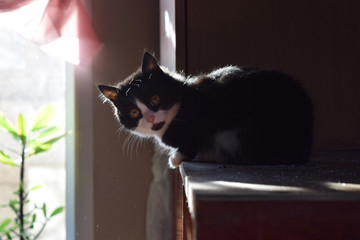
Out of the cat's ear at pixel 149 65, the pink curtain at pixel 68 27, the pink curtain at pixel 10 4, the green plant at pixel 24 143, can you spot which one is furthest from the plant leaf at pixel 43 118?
the cat's ear at pixel 149 65

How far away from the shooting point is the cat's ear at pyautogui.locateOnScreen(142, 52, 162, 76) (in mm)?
924

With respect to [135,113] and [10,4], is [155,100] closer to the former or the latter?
[135,113]

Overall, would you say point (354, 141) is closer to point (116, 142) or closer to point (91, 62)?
point (116, 142)

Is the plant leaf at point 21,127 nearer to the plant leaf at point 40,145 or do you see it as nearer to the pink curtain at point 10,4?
the plant leaf at point 40,145

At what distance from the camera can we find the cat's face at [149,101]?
910 millimetres

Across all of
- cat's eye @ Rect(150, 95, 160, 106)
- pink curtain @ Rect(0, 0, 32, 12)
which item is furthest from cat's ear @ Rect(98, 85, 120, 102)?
pink curtain @ Rect(0, 0, 32, 12)

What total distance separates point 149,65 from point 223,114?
22 centimetres

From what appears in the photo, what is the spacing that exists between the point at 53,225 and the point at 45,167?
299 millimetres

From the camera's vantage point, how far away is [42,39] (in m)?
1.54

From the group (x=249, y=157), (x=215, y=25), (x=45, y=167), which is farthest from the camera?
(x=45, y=167)

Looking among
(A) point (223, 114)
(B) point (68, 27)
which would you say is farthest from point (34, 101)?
(A) point (223, 114)

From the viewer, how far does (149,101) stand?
91 cm

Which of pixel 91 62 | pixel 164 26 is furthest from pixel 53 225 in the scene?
pixel 164 26

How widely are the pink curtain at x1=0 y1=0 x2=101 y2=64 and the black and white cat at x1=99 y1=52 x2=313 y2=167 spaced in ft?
2.29
